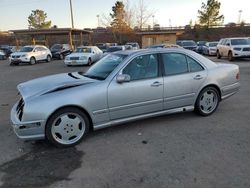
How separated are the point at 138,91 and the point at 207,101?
1796mm

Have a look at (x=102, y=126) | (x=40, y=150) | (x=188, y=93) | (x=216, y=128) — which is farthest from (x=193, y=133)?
(x=40, y=150)

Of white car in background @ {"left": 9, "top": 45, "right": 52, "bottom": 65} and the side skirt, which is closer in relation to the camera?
the side skirt

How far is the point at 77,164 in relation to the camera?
3.66 m

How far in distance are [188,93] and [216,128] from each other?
864 millimetres

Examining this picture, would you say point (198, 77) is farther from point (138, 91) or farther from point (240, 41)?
point (240, 41)

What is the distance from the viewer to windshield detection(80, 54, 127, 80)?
15.6 ft

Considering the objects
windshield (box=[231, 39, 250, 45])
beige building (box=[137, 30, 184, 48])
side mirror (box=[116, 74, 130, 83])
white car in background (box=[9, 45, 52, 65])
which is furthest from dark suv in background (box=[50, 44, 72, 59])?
side mirror (box=[116, 74, 130, 83])

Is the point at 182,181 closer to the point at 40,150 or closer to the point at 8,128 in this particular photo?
the point at 40,150

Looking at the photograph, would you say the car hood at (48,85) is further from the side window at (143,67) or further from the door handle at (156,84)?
the door handle at (156,84)

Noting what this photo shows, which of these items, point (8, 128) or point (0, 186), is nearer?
point (0, 186)

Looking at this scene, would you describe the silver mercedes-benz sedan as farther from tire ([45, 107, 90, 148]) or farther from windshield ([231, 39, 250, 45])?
windshield ([231, 39, 250, 45])

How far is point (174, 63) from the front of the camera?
510cm

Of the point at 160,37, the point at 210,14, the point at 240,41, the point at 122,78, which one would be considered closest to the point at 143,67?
the point at 122,78

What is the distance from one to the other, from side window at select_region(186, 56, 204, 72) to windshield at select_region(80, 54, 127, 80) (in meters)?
1.38
